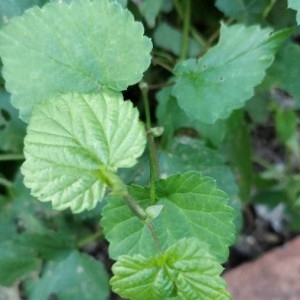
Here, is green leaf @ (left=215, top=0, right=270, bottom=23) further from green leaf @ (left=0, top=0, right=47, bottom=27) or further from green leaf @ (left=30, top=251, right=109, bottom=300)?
green leaf @ (left=30, top=251, right=109, bottom=300)

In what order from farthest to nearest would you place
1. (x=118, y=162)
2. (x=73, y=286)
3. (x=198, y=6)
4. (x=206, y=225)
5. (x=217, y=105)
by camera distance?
(x=198, y=6) < (x=73, y=286) < (x=217, y=105) < (x=206, y=225) < (x=118, y=162)

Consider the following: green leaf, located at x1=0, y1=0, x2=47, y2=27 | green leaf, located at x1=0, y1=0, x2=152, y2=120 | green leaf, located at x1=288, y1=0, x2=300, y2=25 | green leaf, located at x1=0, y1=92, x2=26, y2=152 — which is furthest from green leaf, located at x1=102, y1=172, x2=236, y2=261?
green leaf, located at x1=0, y1=92, x2=26, y2=152

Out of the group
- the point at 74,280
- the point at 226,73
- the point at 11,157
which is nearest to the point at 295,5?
the point at 226,73

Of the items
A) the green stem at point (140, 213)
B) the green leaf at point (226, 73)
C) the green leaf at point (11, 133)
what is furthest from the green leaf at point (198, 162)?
the green stem at point (140, 213)

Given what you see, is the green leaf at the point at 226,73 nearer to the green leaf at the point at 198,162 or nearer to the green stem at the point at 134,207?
the green leaf at the point at 198,162

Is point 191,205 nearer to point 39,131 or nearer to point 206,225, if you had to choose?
point 206,225

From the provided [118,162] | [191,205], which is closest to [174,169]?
[191,205]

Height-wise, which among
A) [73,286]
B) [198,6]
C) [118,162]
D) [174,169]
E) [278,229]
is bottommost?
[278,229]
